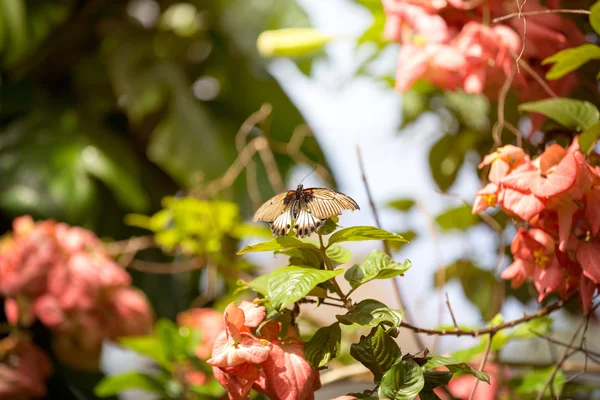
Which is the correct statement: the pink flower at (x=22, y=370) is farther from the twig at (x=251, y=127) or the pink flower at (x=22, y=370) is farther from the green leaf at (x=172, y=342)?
the twig at (x=251, y=127)

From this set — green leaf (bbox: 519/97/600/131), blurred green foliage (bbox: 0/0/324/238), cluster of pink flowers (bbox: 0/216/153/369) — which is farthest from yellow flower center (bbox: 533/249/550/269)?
blurred green foliage (bbox: 0/0/324/238)

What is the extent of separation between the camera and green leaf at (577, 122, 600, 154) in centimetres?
41

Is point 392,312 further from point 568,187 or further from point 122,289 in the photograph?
point 122,289

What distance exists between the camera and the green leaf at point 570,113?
452 millimetres

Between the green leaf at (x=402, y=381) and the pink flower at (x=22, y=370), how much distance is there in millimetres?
614

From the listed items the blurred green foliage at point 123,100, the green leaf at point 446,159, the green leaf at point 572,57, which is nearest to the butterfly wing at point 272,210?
the green leaf at point 572,57

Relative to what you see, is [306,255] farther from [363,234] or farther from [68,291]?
[68,291]

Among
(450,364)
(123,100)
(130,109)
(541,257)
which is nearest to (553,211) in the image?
(541,257)

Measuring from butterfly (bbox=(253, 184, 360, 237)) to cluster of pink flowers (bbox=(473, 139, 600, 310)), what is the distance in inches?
4.3

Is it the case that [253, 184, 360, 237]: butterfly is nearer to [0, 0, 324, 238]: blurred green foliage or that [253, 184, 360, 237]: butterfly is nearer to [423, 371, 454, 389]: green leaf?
[423, 371, 454, 389]: green leaf

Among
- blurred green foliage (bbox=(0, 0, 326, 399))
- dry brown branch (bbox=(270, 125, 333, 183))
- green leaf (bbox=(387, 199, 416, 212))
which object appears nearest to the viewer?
dry brown branch (bbox=(270, 125, 333, 183))

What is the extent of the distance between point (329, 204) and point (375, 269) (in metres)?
0.05

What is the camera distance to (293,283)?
0.32 meters

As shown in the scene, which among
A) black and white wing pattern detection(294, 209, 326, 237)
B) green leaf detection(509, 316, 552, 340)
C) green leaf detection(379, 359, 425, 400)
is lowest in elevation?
green leaf detection(509, 316, 552, 340)
